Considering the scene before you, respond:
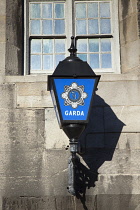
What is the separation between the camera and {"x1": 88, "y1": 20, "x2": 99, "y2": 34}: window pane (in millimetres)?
7316

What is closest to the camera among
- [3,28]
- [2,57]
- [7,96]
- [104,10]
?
[7,96]

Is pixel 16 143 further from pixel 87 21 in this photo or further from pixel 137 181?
pixel 87 21

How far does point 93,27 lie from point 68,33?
1.44 feet

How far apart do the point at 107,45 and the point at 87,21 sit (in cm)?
53

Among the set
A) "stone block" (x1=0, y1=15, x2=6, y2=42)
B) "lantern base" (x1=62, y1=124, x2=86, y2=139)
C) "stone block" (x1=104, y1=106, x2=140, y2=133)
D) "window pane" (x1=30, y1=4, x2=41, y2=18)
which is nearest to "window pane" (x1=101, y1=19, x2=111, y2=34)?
"window pane" (x1=30, y1=4, x2=41, y2=18)

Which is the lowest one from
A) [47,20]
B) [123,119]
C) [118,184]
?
[118,184]

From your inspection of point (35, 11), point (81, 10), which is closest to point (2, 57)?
point (35, 11)

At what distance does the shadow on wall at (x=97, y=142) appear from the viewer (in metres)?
6.25

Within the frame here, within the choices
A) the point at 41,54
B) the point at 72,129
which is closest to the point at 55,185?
the point at 72,129

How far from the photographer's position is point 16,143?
642 centimetres

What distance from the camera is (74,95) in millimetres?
5453

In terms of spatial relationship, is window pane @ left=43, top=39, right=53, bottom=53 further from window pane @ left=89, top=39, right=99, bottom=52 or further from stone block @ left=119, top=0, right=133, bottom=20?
stone block @ left=119, top=0, right=133, bottom=20

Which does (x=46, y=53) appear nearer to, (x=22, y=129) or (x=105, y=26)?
(x=105, y=26)

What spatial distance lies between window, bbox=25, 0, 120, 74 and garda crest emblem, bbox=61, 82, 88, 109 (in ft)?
5.68
